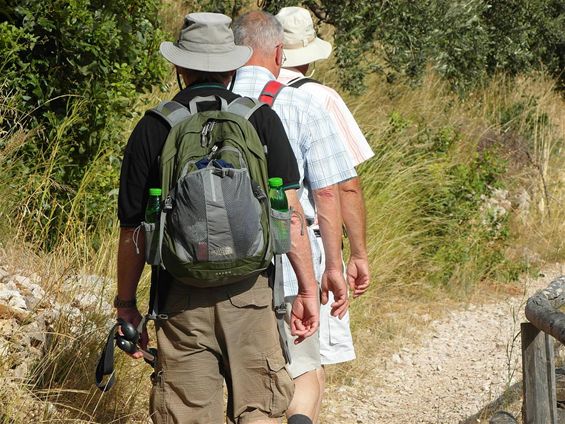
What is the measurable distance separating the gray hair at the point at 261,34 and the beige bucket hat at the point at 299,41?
44cm

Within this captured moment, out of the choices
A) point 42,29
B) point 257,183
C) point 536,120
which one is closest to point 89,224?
point 42,29

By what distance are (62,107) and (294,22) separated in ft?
6.52

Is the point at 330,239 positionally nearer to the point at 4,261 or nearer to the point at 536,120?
the point at 4,261

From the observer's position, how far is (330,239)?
4.02m

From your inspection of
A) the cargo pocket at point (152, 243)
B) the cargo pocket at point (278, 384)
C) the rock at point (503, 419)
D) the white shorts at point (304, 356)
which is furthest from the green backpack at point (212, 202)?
the rock at point (503, 419)

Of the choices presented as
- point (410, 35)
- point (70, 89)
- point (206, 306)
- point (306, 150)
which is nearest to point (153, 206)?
point (206, 306)

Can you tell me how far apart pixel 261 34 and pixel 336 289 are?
1.08m

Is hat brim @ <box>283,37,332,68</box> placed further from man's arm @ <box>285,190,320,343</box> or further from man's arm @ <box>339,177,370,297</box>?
man's arm @ <box>285,190,320,343</box>

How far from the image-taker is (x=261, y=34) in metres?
4.09

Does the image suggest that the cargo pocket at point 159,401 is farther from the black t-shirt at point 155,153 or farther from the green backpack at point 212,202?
the black t-shirt at point 155,153

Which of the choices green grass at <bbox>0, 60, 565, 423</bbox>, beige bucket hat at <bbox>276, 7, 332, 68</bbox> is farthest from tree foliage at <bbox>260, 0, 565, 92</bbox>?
beige bucket hat at <bbox>276, 7, 332, 68</bbox>

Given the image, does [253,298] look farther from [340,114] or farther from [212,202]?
[340,114]

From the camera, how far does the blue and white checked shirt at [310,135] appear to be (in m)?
3.99

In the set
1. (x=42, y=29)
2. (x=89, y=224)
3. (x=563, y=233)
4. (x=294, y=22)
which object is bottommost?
(x=563, y=233)
